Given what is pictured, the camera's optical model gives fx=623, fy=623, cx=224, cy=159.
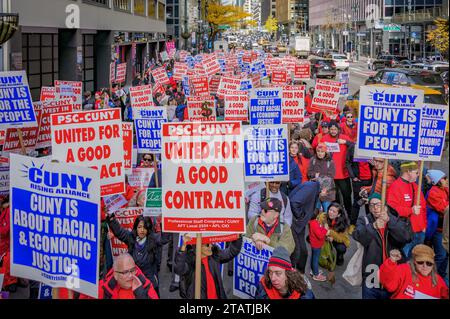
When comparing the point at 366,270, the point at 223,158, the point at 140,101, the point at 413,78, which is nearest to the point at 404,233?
the point at 366,270

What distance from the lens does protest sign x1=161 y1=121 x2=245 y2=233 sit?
608 centimetres

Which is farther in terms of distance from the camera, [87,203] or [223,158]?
[223,158]

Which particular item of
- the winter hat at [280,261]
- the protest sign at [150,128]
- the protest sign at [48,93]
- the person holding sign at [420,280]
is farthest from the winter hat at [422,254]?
the protest sign at [48,93]

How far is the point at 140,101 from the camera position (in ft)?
48.3

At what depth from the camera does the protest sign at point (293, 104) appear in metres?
14.0

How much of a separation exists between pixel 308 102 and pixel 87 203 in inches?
556

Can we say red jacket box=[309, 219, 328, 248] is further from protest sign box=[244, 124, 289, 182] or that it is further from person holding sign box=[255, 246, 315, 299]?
person holding sign box=[255, 246, 315, 299]

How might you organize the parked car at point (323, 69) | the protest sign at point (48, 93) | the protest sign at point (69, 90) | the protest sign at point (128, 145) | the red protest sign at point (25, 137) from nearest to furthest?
the protest sign at point (128, 145)
the red protest sign at point (25, 137)
the protest sign at point (48, 93)
the protest sign at point (69, 90)
the parked car at point (323, 69)

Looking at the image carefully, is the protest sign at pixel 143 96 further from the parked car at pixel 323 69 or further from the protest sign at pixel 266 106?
the parked car at pixel 323 69

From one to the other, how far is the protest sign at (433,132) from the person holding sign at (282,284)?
353cm

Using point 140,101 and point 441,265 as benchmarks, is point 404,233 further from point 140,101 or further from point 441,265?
point 140,101

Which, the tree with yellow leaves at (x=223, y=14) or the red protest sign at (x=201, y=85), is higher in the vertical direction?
the tree with yellow leaves at (x=223, y=14)

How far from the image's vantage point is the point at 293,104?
556 inches

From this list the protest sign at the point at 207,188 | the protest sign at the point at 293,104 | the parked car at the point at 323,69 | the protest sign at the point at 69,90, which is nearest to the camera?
the protest sign at the point at 207,188
